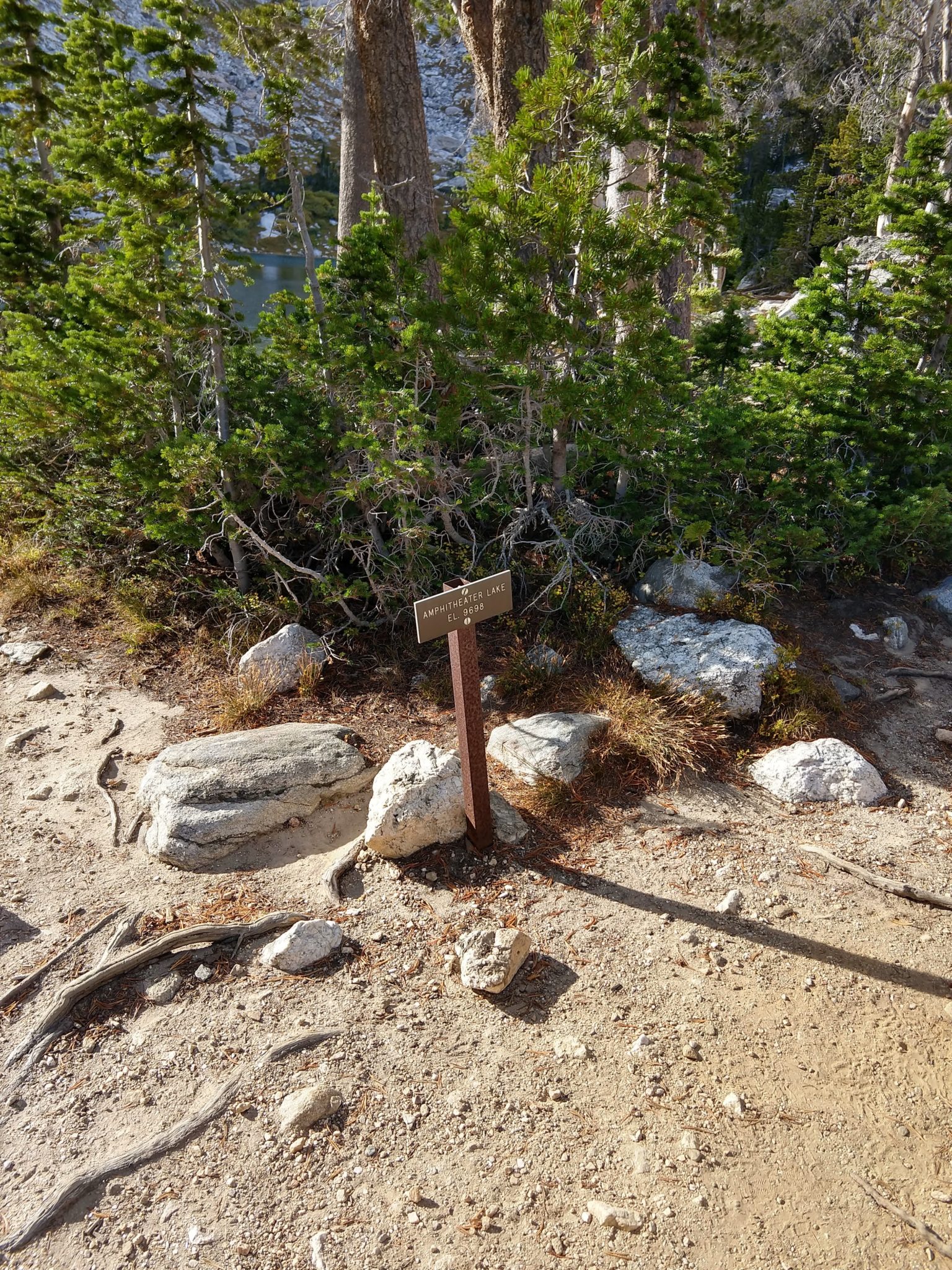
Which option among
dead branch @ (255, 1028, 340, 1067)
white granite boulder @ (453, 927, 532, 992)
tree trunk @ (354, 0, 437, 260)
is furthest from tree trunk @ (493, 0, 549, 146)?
dead branch @ (255, 1028, 340, 1067)

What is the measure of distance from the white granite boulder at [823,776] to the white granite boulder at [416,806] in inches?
84.5

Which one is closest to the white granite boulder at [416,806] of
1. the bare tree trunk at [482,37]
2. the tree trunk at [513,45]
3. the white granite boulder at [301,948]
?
the white granite boulder at [301,948]

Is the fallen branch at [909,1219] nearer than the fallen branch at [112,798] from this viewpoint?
Yes

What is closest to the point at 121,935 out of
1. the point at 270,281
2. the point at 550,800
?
the point at 550,800

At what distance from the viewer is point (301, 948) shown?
354cm

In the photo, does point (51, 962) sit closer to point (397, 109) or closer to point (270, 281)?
point (397, 109)

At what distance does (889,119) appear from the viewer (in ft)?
51.6

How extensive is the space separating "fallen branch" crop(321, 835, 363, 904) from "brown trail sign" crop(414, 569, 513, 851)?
0.74m

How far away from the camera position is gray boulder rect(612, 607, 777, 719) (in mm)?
5070

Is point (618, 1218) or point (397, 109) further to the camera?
point (397, 109)

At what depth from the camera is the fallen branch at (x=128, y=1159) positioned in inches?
102

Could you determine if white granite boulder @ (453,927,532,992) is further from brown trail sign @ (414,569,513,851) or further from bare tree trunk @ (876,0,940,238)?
bare tree trunk @ (876,0,940,238)

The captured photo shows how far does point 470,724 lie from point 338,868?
1.20m

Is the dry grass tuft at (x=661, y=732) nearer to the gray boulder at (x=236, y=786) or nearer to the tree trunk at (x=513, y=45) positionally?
the gray boulder at (x=236, y=786)
